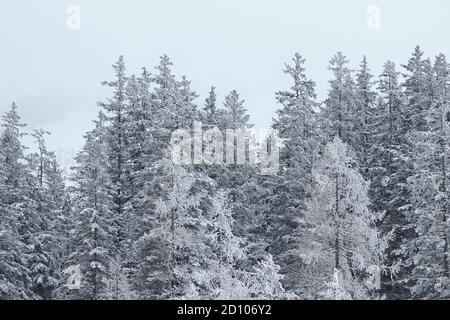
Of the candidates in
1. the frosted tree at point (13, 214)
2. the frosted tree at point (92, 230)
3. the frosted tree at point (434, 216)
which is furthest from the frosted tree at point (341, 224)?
the frosted tree at point (13, 214)

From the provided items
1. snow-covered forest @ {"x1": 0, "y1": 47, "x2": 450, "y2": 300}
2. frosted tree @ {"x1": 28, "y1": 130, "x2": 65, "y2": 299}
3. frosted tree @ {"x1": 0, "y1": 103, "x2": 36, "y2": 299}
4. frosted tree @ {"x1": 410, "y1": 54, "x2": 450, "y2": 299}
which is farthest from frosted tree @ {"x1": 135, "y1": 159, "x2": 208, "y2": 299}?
frosted tree @ {"x1": 28, "y1": 130, "x2": 65, "y2": 299}

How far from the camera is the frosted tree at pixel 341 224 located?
82.7 feet

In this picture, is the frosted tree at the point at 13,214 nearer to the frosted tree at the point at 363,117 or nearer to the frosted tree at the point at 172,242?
the frosted tree at the point at 172,242

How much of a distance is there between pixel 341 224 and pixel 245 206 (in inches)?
400

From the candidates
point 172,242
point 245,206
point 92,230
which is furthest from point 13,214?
point 245,206

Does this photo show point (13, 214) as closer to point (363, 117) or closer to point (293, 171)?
point (293, 171)

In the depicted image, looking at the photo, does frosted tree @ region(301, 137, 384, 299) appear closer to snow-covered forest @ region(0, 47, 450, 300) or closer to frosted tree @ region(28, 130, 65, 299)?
snow-covered forest @ region(0, 47, 450, 300)

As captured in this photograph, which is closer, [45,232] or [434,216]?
[434,216]

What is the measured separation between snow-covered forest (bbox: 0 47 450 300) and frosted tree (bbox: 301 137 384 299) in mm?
71

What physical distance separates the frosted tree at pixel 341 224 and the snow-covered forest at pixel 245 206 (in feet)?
0.23

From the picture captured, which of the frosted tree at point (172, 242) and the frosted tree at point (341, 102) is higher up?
the frosted tree at point (341, 102)

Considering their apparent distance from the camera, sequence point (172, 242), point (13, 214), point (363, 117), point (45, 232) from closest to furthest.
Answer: point (172, 242)
point (13, 214)
point (45, 232)
point (363, 117)

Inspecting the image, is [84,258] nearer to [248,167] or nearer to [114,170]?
[114,170]

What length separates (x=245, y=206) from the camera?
35.0 meters
